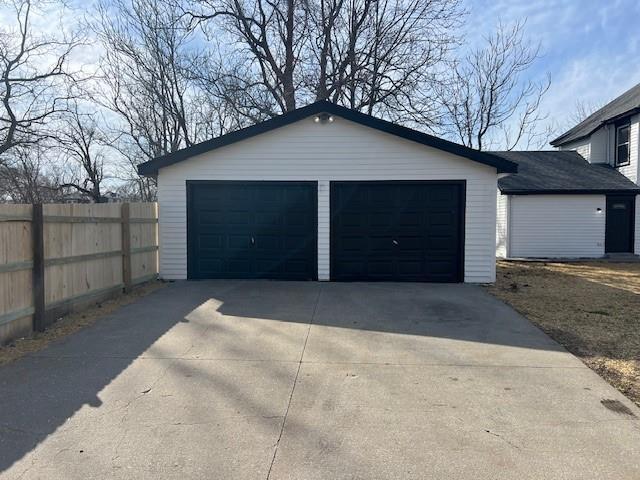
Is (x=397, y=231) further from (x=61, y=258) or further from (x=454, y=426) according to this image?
(x=454, y=426)

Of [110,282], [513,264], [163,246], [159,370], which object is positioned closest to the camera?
[159,370]

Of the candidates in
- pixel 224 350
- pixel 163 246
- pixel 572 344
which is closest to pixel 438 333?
pixel 572 344

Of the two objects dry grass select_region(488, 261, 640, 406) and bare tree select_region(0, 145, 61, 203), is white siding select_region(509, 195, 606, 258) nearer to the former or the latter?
dry grass select_region(488, 261, 640, 406)

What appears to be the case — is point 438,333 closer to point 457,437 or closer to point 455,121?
point 457,437

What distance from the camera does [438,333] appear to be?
615 centimetres

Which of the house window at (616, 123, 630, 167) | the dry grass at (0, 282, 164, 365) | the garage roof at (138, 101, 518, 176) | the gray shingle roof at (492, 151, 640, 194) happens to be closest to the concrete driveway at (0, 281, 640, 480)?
the dry grass at (0, 282, 164, 365)

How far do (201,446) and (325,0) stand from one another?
72.5 feet

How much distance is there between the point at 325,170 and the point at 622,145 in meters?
14.5

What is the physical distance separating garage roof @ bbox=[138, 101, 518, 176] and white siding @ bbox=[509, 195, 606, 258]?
7.71 m

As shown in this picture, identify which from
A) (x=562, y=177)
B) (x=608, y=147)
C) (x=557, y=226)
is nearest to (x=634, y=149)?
(x=608, y=147)

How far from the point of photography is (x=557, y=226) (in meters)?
16.9

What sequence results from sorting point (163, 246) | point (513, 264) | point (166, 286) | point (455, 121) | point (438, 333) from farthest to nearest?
point (455, 121)
point (513, 264)
point (163, 246)
point (166, 286)
point (438, 333)

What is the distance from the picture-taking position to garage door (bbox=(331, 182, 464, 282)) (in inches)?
407

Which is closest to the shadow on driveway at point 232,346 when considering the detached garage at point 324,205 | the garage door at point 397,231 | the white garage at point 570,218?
the garage door at point 397,231
